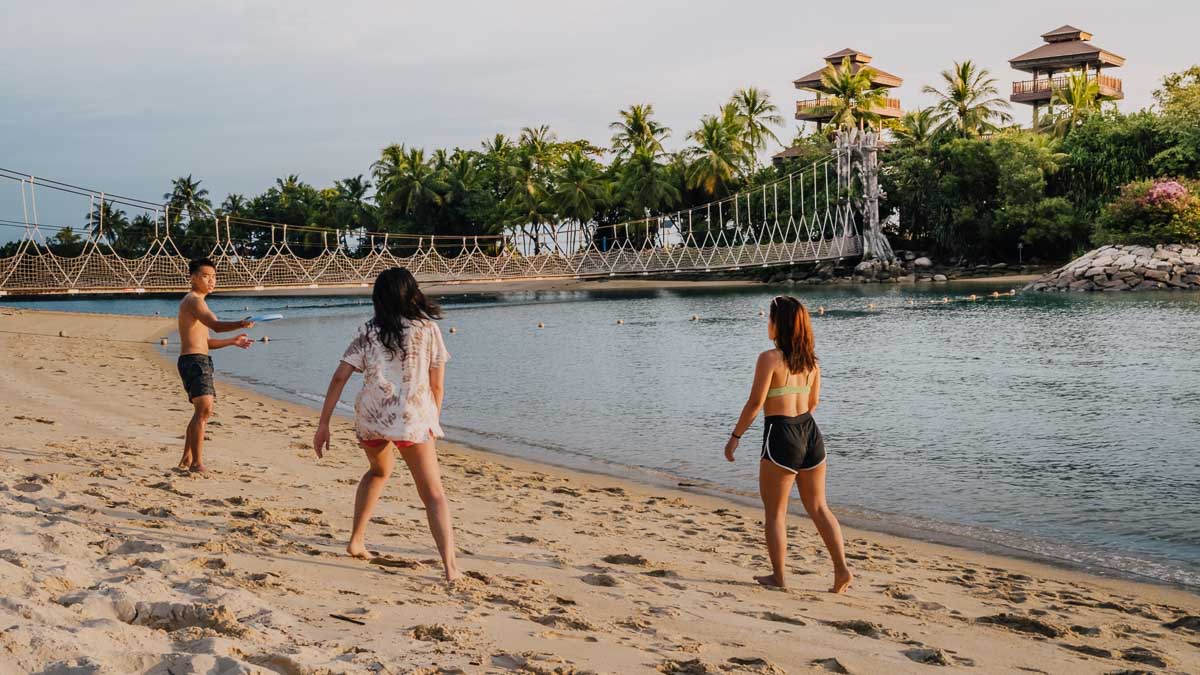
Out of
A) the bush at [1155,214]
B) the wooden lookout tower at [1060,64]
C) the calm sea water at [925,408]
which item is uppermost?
the wooden lookout tower at [1060,64]

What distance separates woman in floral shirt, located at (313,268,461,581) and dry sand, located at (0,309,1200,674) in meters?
0.41

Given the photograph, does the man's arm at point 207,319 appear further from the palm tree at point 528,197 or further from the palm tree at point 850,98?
the palm tree at point 528,197

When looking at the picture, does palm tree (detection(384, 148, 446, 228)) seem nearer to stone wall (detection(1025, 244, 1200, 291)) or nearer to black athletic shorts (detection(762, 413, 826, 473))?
stone wall (detection(1025, 244, 1200, 291))

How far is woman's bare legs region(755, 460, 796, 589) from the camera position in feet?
15.2

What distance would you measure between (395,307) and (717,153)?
58228 mm

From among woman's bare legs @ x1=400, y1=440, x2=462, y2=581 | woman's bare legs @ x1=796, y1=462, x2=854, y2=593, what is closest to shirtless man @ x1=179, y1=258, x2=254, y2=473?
woman's bare legs @ x1=400, y1=440, x2=462, y2=581

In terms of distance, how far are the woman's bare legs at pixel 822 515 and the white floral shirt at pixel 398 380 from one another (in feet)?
5.38

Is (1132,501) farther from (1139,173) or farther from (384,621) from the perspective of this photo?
(1139,173)

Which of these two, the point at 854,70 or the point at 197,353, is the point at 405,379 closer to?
the point at 197,353

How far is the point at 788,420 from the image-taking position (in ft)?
15.0

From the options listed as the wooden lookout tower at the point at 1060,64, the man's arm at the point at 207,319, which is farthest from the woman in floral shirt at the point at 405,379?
the wooden lookout tower at the point at 1060,64

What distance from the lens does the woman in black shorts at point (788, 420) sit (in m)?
4.50

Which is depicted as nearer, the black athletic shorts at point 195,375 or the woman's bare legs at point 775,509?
the woman's bare legs at point 775,509

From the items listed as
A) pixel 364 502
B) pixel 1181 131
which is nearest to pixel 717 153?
pixel 1181 131
